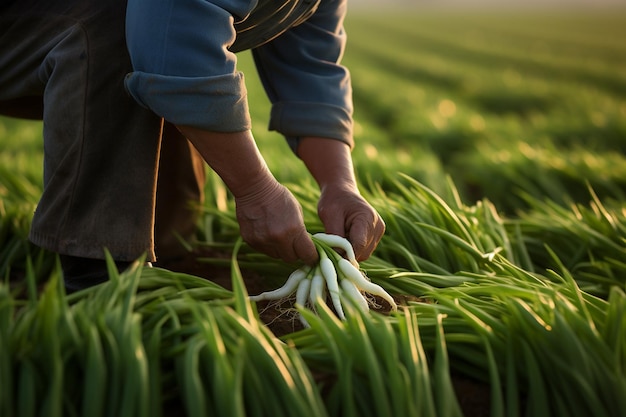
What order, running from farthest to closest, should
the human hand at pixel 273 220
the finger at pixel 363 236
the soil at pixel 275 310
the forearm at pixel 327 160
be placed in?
the forearm at pixel 327 160, the finger at pixel 363 236, the human hand at pixel 273 220, the soil at pixel 275 310

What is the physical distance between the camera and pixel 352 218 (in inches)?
59.0

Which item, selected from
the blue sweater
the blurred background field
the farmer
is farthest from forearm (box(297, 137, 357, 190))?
the blurred background field

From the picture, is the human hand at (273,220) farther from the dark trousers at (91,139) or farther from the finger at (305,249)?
the dark trousers at (91,139)

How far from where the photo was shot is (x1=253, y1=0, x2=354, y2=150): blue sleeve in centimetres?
162

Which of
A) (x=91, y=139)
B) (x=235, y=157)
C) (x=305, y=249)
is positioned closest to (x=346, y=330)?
(x=305, y=249)

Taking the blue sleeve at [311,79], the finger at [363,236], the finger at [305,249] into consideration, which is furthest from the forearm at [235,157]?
the blue sleeve at [311,79]

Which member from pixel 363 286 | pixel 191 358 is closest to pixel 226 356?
pixel 191 358

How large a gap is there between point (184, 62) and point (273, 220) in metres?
0.35

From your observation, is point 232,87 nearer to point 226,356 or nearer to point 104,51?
point 104,51

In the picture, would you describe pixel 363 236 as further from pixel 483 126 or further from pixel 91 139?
pixel 483 126

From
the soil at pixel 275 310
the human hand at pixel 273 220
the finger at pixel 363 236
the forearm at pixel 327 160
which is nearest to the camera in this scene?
the soil at pixel 275 310

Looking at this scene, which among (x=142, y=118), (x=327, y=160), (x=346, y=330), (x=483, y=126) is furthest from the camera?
(x=483, y=126)

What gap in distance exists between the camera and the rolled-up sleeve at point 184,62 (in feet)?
3.78

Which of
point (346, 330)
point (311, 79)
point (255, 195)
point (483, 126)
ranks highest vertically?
point (311, 79)
